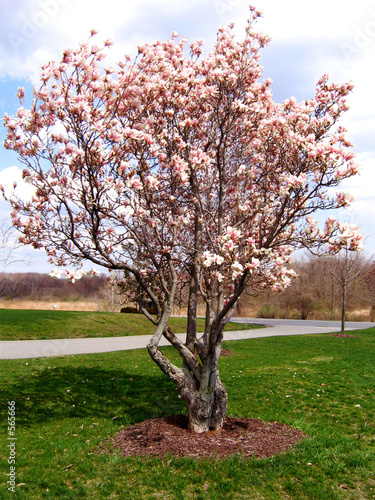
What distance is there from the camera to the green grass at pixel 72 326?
1706cm

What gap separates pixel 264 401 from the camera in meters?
7.79

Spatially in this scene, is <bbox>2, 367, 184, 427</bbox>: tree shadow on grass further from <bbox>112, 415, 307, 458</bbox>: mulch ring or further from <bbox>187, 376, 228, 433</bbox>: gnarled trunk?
<bbox>187, 376, 228, 433</bbox>: gnarled trunk

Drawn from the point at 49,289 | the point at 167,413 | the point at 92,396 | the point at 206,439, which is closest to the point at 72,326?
the point at 92,396

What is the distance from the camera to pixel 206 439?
545cm

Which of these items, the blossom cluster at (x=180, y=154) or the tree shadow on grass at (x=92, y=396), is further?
the tree shadow on grass at (x=92, y=396)

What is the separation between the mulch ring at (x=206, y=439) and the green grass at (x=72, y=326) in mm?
12193

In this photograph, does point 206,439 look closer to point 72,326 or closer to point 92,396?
point 92,396

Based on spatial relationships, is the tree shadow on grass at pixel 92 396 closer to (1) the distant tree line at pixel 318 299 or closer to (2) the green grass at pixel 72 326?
(2) the green grass at pixel 72 326

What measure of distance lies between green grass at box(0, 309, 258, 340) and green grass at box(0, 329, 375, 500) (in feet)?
18.3

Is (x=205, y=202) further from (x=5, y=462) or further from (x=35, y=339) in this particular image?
(x=35, y=339)

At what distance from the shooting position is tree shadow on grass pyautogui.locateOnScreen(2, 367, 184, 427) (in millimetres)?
6812

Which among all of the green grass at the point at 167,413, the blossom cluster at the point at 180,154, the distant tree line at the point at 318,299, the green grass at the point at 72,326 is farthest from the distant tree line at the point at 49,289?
the blossom cluster at the point at 180,154

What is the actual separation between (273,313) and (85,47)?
37.2 meters

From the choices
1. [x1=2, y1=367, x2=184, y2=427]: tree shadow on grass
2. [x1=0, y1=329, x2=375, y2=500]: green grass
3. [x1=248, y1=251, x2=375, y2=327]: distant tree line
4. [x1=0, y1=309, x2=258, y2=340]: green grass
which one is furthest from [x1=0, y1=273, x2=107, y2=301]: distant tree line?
[x1=2, y1=367, x2=184, y2=427]: tree shadow on grass
